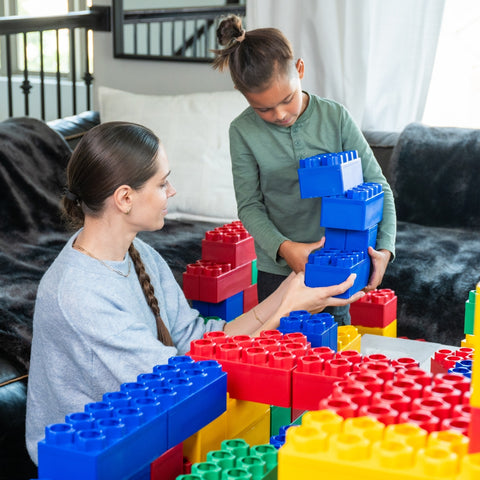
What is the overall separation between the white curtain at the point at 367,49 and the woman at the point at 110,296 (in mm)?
1958

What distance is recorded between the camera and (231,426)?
3.23 ft

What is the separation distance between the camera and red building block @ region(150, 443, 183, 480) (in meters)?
0.83

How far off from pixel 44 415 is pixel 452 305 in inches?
58.5

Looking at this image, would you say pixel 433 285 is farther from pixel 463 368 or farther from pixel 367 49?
pixel 463 368

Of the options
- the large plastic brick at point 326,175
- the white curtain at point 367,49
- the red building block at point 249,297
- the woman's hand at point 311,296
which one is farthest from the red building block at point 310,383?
the white curtain at point 367,49

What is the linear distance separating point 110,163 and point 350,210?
1.47ft

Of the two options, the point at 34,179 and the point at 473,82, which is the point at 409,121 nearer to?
the point at 473,82

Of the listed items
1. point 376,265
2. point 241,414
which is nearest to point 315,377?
point 241,414

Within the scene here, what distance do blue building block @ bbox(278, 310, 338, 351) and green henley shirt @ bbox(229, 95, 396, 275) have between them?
435mm

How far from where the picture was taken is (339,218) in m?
1.44

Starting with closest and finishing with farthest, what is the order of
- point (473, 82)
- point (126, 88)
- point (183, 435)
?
point (183, 435) < point (473, 82) < point (126, 88)

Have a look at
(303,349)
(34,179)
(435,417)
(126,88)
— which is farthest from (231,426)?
(126,88)

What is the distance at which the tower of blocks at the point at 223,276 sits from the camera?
6.49 feet

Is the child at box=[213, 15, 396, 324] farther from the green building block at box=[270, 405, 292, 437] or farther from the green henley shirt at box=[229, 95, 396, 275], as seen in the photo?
the green building block at box=[270, 405, 292, 437]
